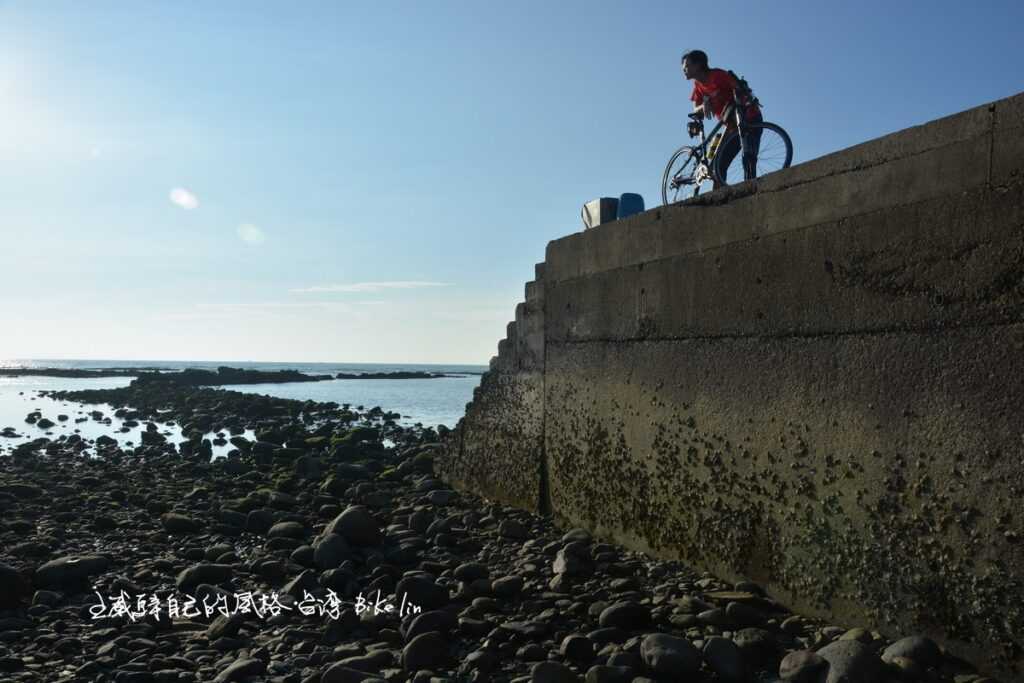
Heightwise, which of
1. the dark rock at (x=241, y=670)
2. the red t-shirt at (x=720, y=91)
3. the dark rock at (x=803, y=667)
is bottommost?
the dark rock at (x=241, y=670)

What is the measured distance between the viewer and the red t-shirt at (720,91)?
6.28m

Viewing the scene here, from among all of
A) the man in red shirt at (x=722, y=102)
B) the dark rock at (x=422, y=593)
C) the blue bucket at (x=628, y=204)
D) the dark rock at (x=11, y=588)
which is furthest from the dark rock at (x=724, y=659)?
the dark rock at (x=11, y=588)

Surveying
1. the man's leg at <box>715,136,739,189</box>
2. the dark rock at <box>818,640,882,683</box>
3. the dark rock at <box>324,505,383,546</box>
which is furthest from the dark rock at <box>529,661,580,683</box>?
the man's leg at <box>715,136,739,189</box>

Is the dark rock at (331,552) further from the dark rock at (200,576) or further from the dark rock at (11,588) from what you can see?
the dark rock at (11,588)

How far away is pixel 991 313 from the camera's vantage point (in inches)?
120

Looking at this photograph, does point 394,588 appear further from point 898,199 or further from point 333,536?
point 898,199

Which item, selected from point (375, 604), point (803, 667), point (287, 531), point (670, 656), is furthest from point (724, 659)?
point (287, 531)

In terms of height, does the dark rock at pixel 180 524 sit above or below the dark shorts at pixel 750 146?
below

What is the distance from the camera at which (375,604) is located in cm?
475

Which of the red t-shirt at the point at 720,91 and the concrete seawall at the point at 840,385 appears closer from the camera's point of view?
Result: the concrete seawall at the point at 840,385

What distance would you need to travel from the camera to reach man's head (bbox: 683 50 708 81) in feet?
20.9

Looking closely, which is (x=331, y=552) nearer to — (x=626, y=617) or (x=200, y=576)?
(x=200, y=576)

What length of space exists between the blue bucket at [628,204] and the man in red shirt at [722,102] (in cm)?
66

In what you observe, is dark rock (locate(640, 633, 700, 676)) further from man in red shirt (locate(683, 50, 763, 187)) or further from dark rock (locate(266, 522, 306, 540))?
man in red shirt (locate(683, 50, 763, 187))
